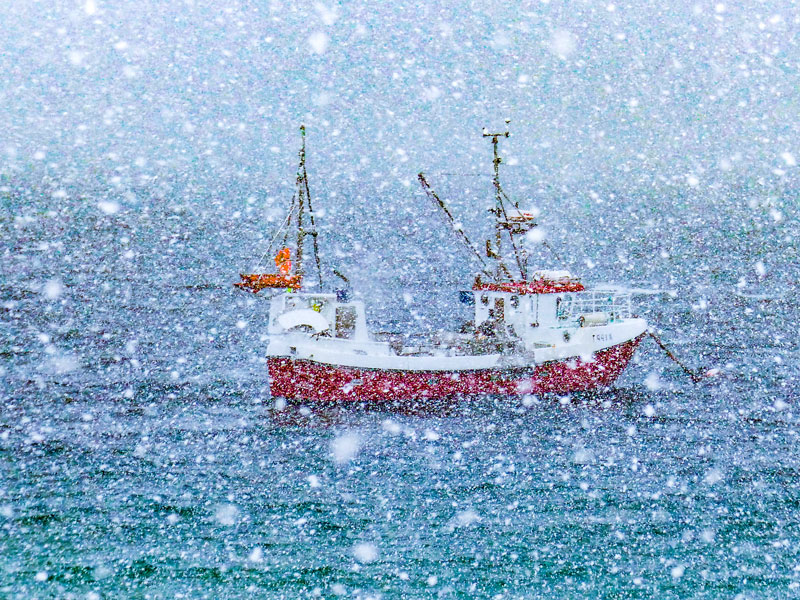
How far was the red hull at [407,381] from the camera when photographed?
23.2 meters

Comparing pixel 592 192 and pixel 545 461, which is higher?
pixel 592 192

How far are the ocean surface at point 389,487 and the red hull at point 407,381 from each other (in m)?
0.69

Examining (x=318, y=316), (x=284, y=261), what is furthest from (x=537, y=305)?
(x=284, y=261)

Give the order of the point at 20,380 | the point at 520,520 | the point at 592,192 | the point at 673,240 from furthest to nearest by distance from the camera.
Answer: the point at 592,192, the point at 673,240, the point at 20,380, the point at 520,520

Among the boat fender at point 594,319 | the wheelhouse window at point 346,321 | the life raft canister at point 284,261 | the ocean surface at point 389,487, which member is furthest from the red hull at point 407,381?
the life raft canister at point 284,261

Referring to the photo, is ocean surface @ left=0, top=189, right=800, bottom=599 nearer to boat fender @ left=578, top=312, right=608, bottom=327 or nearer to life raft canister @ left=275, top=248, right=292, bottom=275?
boat fender @ left=578, top=312, right=608, bottom=327

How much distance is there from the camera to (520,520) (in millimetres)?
15578

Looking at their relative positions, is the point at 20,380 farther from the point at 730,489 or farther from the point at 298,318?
the point at 730,489

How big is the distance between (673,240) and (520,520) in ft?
300

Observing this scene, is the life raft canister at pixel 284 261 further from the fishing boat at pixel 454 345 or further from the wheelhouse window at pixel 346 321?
the wheelhouse window at pixel 346 321

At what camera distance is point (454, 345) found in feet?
80.8

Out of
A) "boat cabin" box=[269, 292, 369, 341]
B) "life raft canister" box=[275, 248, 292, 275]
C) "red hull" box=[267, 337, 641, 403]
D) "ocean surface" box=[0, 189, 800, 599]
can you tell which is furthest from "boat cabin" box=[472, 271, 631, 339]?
"life raft canister" box=[275, 248, 292, 275]

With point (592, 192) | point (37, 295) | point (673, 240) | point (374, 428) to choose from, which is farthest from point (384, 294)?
point (592, 192)

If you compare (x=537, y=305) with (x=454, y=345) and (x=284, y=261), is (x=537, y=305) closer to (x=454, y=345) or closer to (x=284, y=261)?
(x=454, y=345)
